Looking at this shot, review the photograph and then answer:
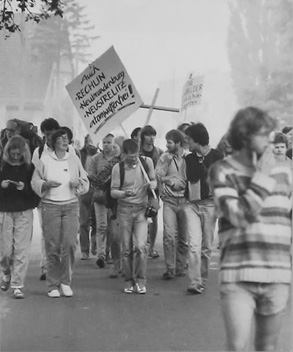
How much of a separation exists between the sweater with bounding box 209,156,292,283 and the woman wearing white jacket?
14.8 ft

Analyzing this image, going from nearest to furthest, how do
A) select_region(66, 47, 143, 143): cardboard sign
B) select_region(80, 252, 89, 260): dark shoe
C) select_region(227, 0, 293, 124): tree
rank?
1. select_region(66, 47, 143, 143): cardboard sign
2. select_region(80, 252, 89, 260): dark shoe
3. select_region(227, 0, 293, 124): tree

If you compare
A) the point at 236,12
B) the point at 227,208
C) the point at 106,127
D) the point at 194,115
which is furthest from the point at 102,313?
the point at 194,115

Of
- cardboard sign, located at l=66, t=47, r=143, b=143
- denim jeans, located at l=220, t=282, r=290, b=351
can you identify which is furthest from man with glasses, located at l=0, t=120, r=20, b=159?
denim jeans, located at l=220, t=282, r=290, b=351

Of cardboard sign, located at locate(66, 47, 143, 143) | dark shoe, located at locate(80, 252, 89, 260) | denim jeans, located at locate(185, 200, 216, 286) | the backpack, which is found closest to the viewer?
denim jeans, located at locate(185, 200, 216, 286)

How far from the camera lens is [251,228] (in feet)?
15.0

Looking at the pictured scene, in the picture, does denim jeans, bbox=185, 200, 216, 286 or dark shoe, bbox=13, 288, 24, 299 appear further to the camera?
denim jeans, bbox=185, 200, 216, 286

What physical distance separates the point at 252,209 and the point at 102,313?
13.6 ft

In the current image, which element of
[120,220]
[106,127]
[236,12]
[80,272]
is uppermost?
[236,12]

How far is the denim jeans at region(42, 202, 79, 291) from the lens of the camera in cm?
904

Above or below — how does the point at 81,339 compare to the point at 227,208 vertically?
below

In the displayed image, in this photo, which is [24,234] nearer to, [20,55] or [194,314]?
[194,314]

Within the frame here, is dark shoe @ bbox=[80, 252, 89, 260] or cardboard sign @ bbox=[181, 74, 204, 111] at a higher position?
cardboard sign @ bbox=[181, 74, 204, 111]

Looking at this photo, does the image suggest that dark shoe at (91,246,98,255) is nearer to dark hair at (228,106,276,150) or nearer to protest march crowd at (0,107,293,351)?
protest march crowd at (0,107,293,351)

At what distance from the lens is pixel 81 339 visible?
23.9 feet
